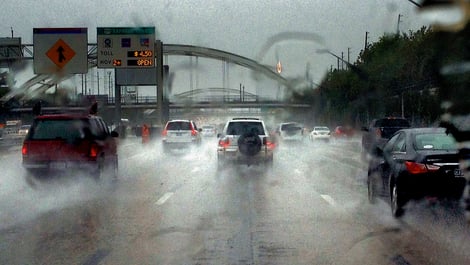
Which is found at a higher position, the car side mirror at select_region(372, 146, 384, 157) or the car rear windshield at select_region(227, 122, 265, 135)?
the car rear windshield at select_region(227, 122, 265, 135)

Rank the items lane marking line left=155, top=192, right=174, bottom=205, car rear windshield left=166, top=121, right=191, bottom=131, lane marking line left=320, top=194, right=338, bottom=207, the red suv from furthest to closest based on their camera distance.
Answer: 1. car rear windshield left=166, top=121, right=191, bottom=131
2. the red suv
3. lane marking line left=155, top=192, right=174, bottom=205
4. lane marking line left=320, top=194, right=338, bottom=207

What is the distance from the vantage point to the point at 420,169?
1149 cm

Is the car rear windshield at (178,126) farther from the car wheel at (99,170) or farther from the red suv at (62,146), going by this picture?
the red suv at (62,146)

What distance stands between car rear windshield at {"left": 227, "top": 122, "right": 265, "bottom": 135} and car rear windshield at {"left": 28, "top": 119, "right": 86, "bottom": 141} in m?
8.91

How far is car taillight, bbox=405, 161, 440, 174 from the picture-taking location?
11359 mm

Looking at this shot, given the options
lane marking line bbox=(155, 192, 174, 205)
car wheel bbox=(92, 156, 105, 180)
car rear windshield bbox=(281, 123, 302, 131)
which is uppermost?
car rear windshield bbox=(281, 123, 302, 131)

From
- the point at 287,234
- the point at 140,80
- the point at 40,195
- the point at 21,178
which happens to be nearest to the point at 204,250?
the point at 287,234

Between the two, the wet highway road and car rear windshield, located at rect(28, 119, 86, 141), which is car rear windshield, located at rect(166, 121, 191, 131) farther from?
car rear windshield, located at rect(28, 119, 86, 141)

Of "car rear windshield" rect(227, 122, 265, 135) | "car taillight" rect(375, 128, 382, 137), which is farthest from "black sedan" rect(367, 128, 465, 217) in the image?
"car taillight" rect(375, 128, 382, 137)

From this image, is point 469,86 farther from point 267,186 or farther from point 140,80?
point 140,80

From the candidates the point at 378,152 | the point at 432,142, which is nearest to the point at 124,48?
the point at 378,152

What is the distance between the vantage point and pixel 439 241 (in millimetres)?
9914

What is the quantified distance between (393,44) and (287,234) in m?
49.7

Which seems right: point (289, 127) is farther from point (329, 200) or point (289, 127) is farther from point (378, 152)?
point (378, 152)
